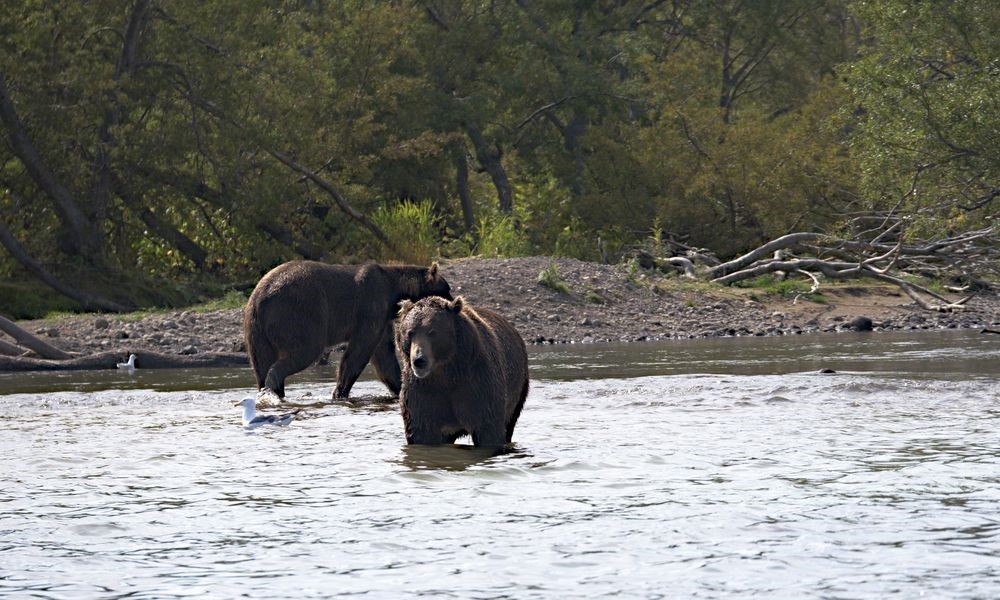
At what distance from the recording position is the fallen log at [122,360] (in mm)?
18219

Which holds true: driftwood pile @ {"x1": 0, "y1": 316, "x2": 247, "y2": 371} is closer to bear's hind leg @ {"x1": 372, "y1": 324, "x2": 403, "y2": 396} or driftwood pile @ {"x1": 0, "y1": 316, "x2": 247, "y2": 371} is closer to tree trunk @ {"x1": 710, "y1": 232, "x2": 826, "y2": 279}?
bear's hind leg @ {"x1": 372, "y1": 324, "x2": 403, "y2": 396}

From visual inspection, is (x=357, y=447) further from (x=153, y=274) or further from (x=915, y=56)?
(x=153, y=274)

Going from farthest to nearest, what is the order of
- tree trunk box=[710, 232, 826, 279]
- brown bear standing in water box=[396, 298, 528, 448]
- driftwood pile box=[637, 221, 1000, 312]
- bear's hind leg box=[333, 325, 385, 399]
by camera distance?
tree trunk box=[710, 232, 826, 279], driftwood pile box=[637, 221, 1000, 312], bear's hind leg box=[333, 325, 385, 399], brown bear standing in water box=[396, 298, 528, 448]

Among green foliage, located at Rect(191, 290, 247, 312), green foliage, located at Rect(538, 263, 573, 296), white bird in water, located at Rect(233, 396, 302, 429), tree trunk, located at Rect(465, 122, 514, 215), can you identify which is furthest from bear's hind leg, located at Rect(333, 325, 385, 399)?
tree trunk, located at Rect(465, 122, 514, 215)

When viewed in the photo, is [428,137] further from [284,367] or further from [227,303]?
[284,367]

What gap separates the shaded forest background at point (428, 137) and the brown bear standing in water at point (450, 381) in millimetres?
14929

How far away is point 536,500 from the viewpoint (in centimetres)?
752

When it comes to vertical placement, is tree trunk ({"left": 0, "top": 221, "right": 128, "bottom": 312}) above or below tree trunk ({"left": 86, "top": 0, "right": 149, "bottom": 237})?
below

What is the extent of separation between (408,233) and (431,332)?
19.0 metres

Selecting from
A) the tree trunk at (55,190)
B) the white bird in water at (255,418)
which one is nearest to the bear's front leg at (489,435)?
the white bird in water at (255,418)

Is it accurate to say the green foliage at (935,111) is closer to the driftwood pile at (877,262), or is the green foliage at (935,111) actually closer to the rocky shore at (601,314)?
the driftwood pile at (877,262)

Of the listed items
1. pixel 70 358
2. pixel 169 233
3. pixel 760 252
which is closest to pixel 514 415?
pixel 70 358

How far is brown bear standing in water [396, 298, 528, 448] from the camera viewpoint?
9.02 metres

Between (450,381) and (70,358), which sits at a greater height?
(70,358)
